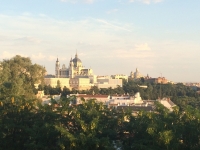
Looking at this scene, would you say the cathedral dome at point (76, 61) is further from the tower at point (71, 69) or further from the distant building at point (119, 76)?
the distant building at point (119, 76)

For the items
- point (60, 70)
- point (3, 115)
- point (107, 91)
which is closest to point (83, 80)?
point (60, 70)

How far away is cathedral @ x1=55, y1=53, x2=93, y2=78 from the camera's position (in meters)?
124

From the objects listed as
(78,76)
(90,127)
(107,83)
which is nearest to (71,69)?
(78,76)

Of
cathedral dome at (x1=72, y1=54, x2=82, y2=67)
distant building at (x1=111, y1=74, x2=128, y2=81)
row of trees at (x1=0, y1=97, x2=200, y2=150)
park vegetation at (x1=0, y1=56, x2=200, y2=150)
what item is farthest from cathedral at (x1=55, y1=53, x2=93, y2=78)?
row of trees at (x1=0, y1=97, x2=200, y2=150)

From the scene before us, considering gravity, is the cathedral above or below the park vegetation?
above

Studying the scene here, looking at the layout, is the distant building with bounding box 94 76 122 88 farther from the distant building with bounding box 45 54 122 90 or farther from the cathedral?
the cathedral

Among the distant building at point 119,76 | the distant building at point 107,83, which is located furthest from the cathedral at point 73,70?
the distant building at point 119,76

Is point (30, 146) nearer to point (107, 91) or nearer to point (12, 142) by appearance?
point (12, 142)

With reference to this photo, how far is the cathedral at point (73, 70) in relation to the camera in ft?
408

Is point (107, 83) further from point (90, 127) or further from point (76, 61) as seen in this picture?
point (90, 127)

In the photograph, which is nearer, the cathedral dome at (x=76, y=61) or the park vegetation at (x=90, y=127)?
the park vegetation at (x=90, y=127)

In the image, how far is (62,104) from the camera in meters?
15.8

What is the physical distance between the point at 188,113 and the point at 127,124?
2.33m

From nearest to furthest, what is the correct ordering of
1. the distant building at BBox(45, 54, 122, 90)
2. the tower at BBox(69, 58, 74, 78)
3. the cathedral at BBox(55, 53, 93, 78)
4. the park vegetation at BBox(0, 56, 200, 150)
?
the park vegetation at BBox(0, 56, 200, 150), the distant building at BBox(45, 54, 122, 90), the tower at BBox(69, 58, 74, 78), the cathedral at BBox(55, 53, 93, 78)
